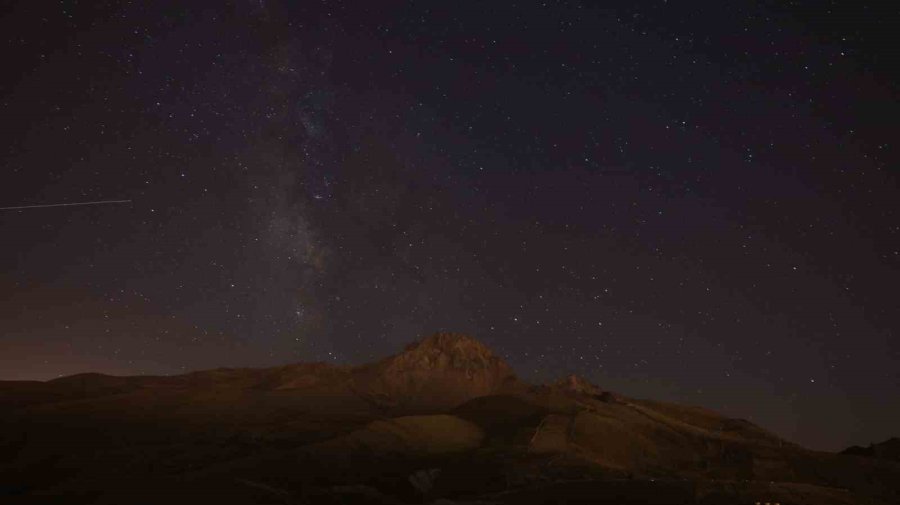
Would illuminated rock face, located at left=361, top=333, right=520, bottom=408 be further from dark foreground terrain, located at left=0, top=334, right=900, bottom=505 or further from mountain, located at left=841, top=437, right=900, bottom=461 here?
mountain, located at left=841, top=437, right=900, bottom=461

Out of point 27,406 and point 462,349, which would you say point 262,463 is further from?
point 462,349

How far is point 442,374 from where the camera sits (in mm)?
112750

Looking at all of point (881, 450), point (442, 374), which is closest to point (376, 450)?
point (442, 374)

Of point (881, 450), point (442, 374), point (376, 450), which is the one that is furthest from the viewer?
point (442, 374)

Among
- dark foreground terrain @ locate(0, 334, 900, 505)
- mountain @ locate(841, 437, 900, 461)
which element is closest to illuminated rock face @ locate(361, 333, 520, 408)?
dark foreground terrain @ locate(0, 334, 900, 505)

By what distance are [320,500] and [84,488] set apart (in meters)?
18.7

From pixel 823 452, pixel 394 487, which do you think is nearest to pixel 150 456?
pixel 394 487

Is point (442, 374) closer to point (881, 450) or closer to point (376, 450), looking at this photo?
point (376, 450)

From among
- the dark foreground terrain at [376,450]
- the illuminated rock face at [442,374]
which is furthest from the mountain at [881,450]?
the illuminated rock face at [442,374]

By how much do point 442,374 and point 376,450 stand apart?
47.0 m

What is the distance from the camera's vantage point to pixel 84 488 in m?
49.4

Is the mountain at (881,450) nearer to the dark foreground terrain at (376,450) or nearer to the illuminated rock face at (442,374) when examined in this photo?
the dark foreground terrain at (376,450)

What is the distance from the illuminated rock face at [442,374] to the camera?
104 meters

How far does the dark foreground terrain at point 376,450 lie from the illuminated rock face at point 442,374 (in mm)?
1427
